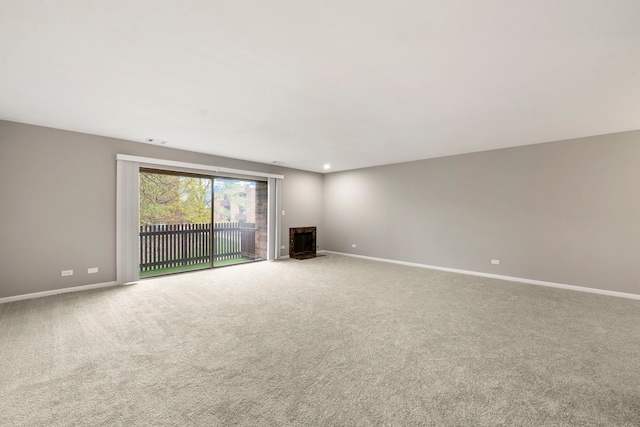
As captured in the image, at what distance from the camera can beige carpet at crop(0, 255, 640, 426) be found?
170 centimetres

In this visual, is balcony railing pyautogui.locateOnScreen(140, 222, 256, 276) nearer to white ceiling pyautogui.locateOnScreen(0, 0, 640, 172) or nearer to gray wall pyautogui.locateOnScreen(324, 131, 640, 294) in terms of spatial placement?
white ceiling pyautogui.locateOnScreen(0, 0, 640, 172)

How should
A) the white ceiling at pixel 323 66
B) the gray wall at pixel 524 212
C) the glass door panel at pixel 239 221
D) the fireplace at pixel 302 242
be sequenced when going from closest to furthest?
the white ceiling at pixel 323 66 < the gray wall at pixel 524 212 < the glass door panel at pixel 239 221 < the fireplace at pixel 302 242

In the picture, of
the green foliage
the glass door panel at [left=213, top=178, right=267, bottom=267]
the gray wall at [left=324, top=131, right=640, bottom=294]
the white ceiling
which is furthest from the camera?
the glass door panel at [left=213, top=178, right=267, bottom=267]

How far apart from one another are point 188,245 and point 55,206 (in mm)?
2196

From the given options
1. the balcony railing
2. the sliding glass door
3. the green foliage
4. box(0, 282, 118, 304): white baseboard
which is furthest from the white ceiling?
box(0, 282, 118, 304): white baseboard

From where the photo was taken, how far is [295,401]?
1789 millimetres

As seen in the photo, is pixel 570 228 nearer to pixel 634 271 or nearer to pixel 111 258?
pixel 634 271

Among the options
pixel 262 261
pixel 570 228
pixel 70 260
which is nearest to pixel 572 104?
pixel 570 228

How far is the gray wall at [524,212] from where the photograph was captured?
13.7ft

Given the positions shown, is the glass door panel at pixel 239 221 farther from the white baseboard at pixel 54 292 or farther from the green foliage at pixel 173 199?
the white baseboard at pixel 54 292

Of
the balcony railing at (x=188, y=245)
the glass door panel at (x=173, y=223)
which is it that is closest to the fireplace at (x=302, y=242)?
the balcony railing at (x=188, y=245)

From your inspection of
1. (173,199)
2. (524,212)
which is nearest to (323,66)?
(173,199)

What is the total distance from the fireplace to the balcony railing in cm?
128

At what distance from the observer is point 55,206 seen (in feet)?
13.2
